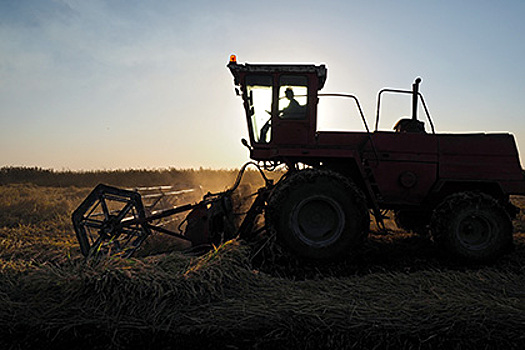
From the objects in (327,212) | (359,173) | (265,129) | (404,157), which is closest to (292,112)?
(265,129)

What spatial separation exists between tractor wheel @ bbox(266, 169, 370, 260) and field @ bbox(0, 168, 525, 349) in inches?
10.3

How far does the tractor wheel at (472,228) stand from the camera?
5.00m

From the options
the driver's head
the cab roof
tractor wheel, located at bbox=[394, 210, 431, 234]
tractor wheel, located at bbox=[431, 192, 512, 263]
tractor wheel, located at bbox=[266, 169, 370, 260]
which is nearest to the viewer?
tractor wheel, located at bbox=[266, 169, 370, 260]

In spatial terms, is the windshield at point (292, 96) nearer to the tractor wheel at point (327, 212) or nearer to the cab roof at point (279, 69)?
the cab roof at point (279, 69)

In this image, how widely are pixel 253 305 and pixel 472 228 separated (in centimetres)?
353

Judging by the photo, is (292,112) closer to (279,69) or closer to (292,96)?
(292,96)

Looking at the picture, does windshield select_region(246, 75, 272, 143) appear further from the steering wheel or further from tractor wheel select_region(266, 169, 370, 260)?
tractor wheel select_region(266, 169, 370, 260)

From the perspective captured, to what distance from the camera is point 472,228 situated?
509 cm

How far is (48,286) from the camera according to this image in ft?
11.1

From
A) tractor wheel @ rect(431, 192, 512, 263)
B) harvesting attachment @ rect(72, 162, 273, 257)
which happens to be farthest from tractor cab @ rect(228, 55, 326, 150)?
tractor wheel @ rect(431, 192, 512, 263)

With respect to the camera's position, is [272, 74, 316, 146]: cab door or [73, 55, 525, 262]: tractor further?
[272, 74, 316, 146]: cab door

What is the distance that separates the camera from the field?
277 centimetres

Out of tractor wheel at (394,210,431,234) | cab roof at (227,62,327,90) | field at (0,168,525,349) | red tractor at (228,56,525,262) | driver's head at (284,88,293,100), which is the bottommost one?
field at (0,168,525,349)

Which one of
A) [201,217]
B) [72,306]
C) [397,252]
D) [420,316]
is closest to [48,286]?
[72,306]
